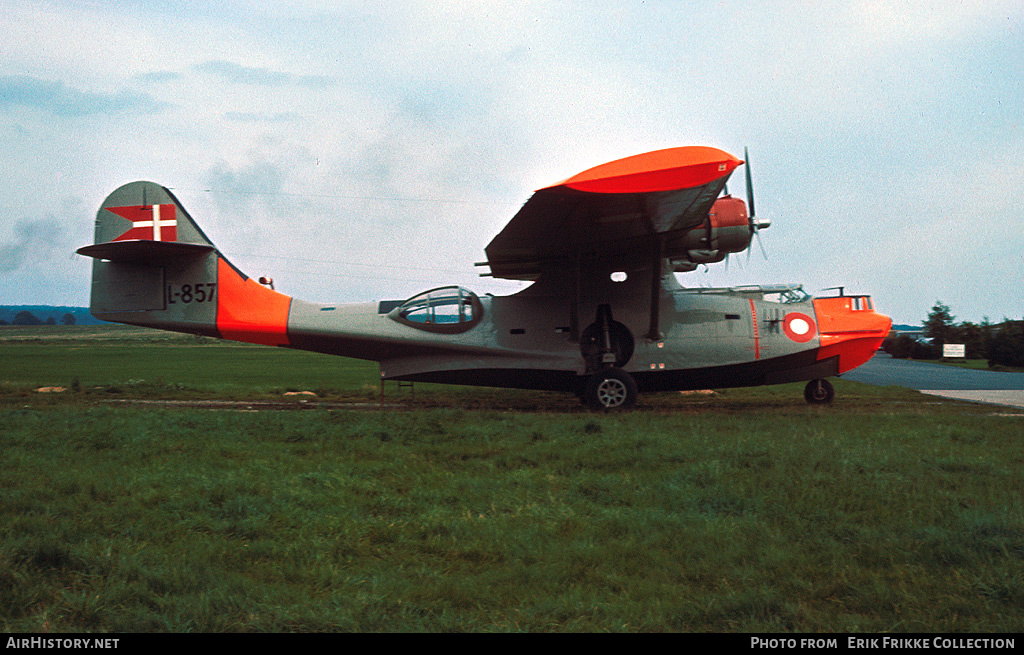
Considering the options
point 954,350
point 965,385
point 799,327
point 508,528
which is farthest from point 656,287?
point 954,350

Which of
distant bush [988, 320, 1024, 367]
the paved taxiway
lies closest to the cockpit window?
the paved taxiway

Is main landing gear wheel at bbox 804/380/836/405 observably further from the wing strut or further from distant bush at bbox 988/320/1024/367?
distant bush at bbox 988/320/1024/367

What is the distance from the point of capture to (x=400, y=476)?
256 inches

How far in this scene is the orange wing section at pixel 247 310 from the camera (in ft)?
44.4

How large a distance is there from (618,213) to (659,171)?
166 centimetres

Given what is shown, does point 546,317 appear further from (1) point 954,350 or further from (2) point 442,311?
(1) point 954,350

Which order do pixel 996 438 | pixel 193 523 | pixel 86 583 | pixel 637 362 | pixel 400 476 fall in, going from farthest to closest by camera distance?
pixel 637 362, pixel 996 438, pixel 400 476, pixel 193 523, pixel 86 583

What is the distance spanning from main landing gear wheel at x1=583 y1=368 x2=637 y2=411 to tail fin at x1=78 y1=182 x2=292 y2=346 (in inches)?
259

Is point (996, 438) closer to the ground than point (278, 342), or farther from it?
closer to the ground

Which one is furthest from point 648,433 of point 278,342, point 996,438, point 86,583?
point 278,342

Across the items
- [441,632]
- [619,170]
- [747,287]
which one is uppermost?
[619,170]

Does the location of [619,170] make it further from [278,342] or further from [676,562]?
[278,342]

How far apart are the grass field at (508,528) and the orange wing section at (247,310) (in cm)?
437

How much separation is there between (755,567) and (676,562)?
18.7 inches
